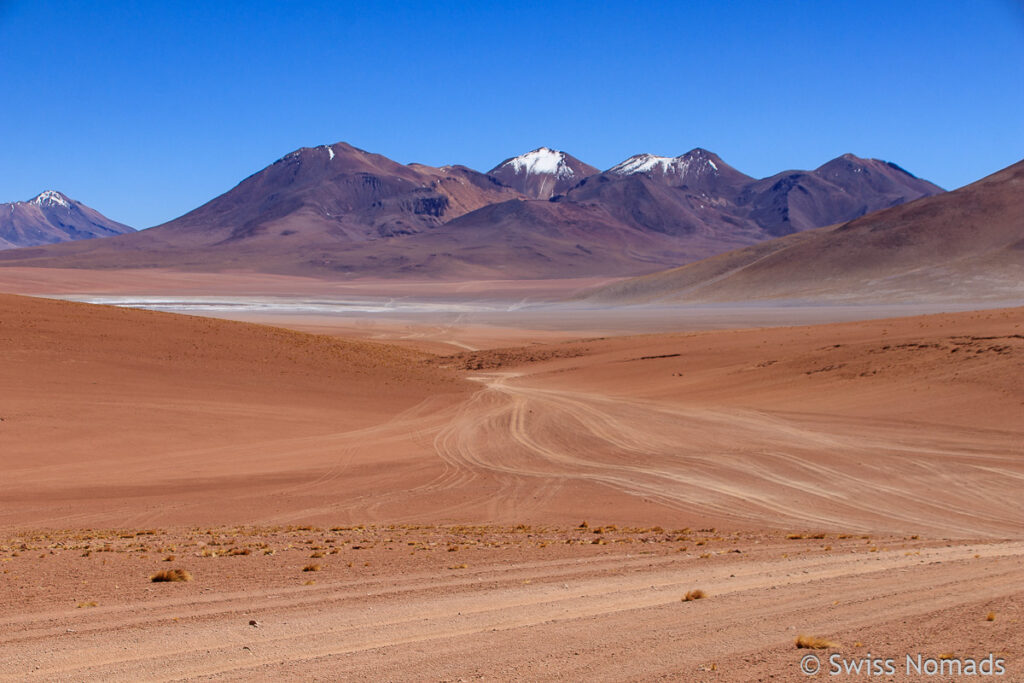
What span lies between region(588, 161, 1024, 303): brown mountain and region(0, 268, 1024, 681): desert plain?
4379 centimetres

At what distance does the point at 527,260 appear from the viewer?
188875 millimetres

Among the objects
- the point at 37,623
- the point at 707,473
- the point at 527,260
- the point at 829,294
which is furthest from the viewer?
the point at 527,260

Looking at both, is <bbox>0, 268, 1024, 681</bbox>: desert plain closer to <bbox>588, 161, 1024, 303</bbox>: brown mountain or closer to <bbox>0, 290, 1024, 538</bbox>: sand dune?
<bbox>0, 290, 1024, 538</bbox>: sand dune

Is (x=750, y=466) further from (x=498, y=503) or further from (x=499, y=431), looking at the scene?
(x=499, y=431)

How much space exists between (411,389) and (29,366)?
1138 cm

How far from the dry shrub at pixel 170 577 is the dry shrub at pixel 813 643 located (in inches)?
236

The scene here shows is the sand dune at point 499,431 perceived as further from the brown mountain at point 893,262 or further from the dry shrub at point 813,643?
the brown mountain at point 893,262

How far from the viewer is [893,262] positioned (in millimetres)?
92312

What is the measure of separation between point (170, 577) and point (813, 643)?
6.23 m

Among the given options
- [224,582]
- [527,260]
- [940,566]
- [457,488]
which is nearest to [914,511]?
[940,566]

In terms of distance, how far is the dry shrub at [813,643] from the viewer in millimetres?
6326

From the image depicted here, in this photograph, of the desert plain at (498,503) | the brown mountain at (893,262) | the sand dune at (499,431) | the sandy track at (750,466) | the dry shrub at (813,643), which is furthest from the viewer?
the brown mountain at (893,262)

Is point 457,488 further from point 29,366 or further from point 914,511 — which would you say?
point 29,366

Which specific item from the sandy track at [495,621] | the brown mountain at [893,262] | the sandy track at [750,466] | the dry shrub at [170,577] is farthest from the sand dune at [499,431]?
the brown mountain at [893,262]
